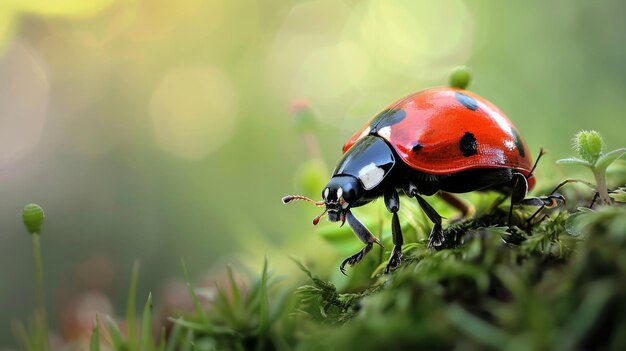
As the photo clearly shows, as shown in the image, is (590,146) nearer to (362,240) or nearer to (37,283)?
(362,240)

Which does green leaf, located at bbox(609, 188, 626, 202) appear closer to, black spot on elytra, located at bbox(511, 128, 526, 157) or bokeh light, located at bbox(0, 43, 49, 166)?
black spot on elytra, located at bbox(511, 128, 526, 157)

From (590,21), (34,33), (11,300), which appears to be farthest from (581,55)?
(34,33)

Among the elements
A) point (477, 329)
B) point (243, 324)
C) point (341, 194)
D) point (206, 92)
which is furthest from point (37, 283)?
point (206, 92)

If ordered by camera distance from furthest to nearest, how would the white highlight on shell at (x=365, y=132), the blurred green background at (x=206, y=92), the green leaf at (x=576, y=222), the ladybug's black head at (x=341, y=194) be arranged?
the blurred green background at (x=206, y=92) → the white highlight on shell at (x=365, y=132) → the ladybug's black head at (x=341, y=194) → the green leaf at (x=576, y=222)

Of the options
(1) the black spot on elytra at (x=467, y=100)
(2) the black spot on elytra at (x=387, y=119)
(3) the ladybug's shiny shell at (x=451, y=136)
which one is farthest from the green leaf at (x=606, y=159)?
(2) the black spot on elytra at (x=387, y=119)

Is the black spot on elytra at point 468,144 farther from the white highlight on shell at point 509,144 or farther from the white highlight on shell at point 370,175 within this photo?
the white highlight on shell at point 370,175

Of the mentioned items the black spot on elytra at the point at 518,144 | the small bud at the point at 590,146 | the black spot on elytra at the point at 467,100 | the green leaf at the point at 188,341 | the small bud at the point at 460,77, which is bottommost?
the green leaf at the point at 188,341
